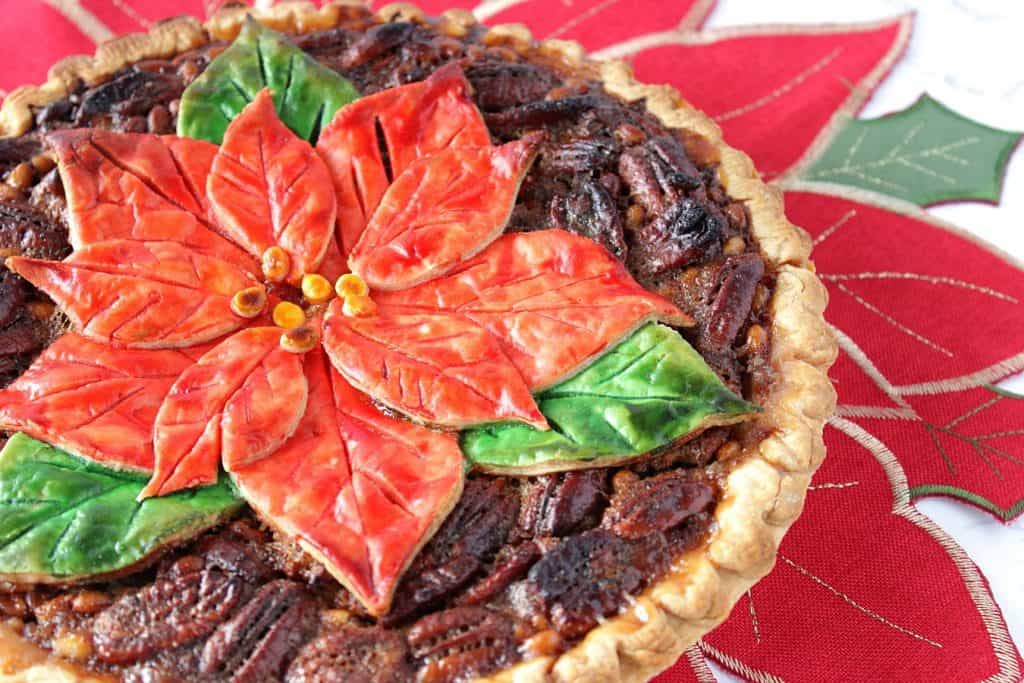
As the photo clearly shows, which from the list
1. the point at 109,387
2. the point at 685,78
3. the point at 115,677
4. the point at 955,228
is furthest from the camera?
the point at 685,78

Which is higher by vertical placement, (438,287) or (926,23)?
(438,287)

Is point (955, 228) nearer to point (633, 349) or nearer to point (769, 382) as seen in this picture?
point (769, 382)

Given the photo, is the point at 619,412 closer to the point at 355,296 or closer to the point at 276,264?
the point at 355,296

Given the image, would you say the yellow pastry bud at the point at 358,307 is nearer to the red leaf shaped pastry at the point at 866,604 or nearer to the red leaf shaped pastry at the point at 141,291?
the red leaf shaped pastry at the point at 141,291

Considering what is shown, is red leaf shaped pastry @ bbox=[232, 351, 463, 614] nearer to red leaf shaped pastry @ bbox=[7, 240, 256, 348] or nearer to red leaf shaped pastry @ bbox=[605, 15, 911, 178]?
red leaf shaped pastry @ bbox=[7, 240, 256, 348]

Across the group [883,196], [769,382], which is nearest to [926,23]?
[883,196]

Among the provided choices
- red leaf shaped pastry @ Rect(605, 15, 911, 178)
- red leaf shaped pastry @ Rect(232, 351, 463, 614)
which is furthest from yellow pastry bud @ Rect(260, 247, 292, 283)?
red leaf shaped pastry @ Rect(605, 15, 911, 178)

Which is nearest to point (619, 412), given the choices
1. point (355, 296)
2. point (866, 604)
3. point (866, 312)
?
point (355, 296)

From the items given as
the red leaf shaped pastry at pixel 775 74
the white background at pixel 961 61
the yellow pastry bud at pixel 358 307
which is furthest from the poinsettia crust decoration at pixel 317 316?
the white background at pixel 961 61
